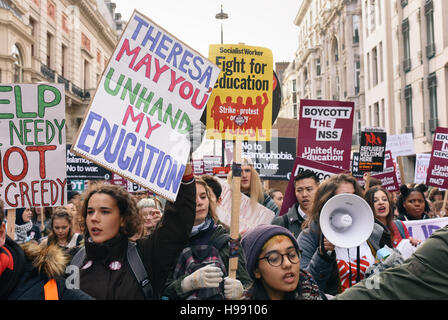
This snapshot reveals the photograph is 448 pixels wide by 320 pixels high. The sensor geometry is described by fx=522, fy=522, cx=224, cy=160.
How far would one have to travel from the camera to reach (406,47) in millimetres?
27984

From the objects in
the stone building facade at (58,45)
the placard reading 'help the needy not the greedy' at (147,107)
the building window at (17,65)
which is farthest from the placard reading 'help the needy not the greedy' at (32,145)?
the building window at (17,65)

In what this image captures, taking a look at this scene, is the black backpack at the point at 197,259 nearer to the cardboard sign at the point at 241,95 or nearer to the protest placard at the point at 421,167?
the cardboard sign at the point at 241,95

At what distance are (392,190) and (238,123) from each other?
5.88 metres

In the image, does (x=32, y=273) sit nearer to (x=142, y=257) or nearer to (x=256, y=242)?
(x=142, y=257)

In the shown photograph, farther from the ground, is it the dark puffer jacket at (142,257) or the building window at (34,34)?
the building window at (34,34)

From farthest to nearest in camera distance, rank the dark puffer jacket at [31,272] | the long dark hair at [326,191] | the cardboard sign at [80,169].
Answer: the cardboard sign at [80,169]
the long dark hair at [326,191]
the dark puffer jacket at [31,272]

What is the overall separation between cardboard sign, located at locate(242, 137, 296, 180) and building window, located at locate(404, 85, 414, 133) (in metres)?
19.7

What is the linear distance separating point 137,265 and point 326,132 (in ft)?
12.4

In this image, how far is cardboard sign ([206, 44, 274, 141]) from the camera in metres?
4.73

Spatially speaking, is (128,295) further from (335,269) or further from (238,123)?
(238,123)

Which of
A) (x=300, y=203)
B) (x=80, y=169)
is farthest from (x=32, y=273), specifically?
(x=80, y=169)

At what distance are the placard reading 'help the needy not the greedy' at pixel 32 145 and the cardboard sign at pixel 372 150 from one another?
597cm

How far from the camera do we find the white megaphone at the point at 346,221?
136 inches

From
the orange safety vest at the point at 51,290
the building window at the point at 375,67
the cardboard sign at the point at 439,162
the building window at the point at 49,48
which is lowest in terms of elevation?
the orange safety vest at the point at 51,290
